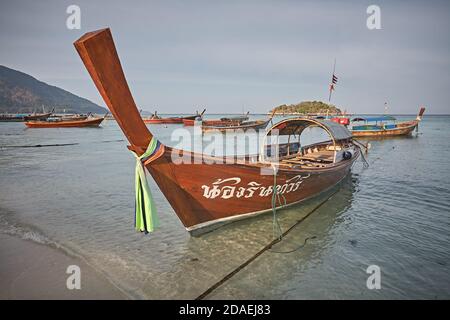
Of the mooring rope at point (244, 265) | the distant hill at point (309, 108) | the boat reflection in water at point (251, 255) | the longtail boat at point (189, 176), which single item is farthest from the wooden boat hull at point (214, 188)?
the distant hill at point (309, 108)

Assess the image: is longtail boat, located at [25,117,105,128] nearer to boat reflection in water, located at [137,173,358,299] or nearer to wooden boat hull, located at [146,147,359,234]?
wooden boat hull, located at [146,147,359,234]

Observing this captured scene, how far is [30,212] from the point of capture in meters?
7.42

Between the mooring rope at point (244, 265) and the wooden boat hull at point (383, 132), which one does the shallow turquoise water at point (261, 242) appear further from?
the wooden boat hull at point (383, 132)

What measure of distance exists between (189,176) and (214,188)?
702mm

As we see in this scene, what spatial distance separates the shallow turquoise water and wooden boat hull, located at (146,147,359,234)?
0.54 metres

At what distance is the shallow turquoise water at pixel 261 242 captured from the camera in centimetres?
433

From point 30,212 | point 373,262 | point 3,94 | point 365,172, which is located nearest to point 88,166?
point 30,212

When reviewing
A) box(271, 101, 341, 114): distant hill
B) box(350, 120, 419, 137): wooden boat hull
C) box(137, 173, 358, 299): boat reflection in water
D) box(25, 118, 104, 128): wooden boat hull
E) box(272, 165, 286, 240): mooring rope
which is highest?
box(271, 101, 341, 114): distant hill

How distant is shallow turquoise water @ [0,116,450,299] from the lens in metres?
4.33

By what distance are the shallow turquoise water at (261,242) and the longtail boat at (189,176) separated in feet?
2.15

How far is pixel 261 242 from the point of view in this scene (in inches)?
227

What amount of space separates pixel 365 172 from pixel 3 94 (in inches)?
9255

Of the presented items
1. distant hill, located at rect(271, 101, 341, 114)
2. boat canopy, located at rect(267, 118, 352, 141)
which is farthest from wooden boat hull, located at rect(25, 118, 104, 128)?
distant hill, located at rect(271, 101, 341, 114)
